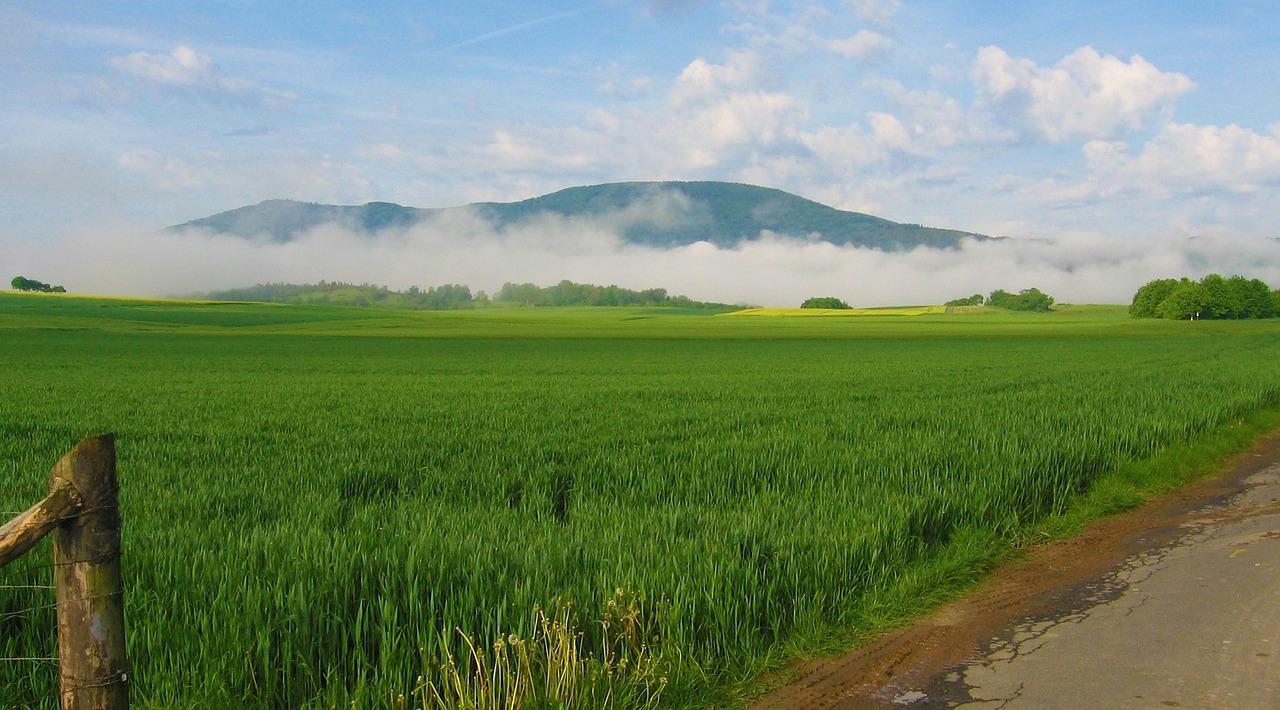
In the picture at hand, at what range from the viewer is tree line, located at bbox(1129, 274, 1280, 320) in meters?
132

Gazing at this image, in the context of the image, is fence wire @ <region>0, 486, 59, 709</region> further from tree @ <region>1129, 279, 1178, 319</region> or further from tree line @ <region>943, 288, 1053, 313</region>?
tree line @ <region>943, 288, 1053, 313</region>

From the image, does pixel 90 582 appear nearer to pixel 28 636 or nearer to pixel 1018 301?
pixel 28 636

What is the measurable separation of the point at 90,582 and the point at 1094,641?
6408 millimetres

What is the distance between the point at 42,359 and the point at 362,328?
61.9m

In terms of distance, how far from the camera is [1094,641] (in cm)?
667

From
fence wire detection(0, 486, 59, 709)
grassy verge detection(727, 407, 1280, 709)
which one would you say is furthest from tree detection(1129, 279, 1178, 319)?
fence wire detection(0, 486, 59, 709)

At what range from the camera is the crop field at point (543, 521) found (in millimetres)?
5316

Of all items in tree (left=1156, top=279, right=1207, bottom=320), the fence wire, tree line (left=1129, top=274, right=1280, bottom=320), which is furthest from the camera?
tree line (left=1129, top=274, right=1280, bottom=320)

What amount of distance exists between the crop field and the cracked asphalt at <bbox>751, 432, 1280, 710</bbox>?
16.3 inches

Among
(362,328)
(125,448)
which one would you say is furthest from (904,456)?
(362,328)

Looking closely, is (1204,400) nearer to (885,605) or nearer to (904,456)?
(904,456)

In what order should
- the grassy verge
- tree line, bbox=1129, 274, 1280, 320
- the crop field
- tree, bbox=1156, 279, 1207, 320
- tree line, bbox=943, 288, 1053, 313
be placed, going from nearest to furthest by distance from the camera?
the crop field, the grassy verge, tree, bbox=1156, 279, 1207, 320, tree line, bbox=1129, 274, 1280, 320, tree line, bbox=943, 288, 1053, 313

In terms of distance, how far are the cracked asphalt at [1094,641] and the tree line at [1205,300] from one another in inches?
5565

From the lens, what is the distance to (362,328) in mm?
109562
